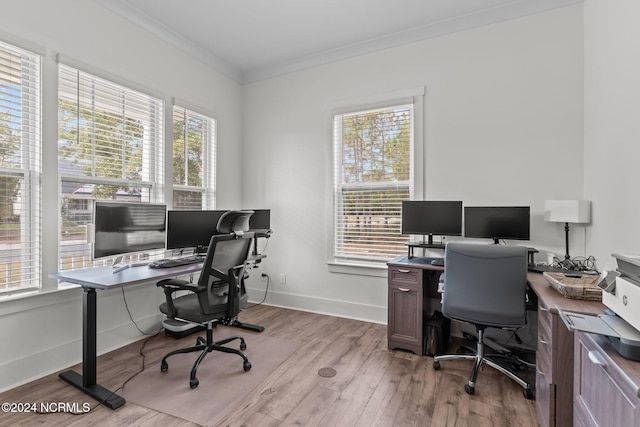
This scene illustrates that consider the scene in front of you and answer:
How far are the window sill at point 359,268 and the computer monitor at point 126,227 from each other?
6.35 ft

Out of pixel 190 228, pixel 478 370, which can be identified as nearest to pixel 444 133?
pixel 478 370

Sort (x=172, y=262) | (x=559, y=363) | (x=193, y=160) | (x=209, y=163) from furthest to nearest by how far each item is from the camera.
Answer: (x=209, y=163) → (x=193, y=160) → (x=172, y=262) → (x=559, y=363)

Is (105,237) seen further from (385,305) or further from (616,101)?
(616,101)

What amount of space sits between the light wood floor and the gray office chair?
0.63 ft

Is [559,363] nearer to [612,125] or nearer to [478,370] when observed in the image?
[478,370]

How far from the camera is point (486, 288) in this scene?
90.5 inches

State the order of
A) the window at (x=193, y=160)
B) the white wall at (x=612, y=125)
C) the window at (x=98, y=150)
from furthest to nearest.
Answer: the window at (x=193, y=160)
the window at (x=98, y=150)
the white wall at (x=612, y=125)

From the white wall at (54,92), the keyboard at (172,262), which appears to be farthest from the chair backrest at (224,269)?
the white wall at (54,92)

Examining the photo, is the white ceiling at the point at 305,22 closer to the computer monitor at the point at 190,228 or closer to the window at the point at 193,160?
the window at the point at 193,160

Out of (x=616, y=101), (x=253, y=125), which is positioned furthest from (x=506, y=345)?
(x=253, y=125)

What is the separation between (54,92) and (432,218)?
3.43 meters

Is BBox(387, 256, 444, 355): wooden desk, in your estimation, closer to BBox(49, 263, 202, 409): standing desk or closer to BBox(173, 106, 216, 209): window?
BBox(49, 263, 202, 409): standing desk

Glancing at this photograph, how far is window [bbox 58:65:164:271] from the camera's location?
2.68 meters

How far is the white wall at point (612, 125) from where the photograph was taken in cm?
186
